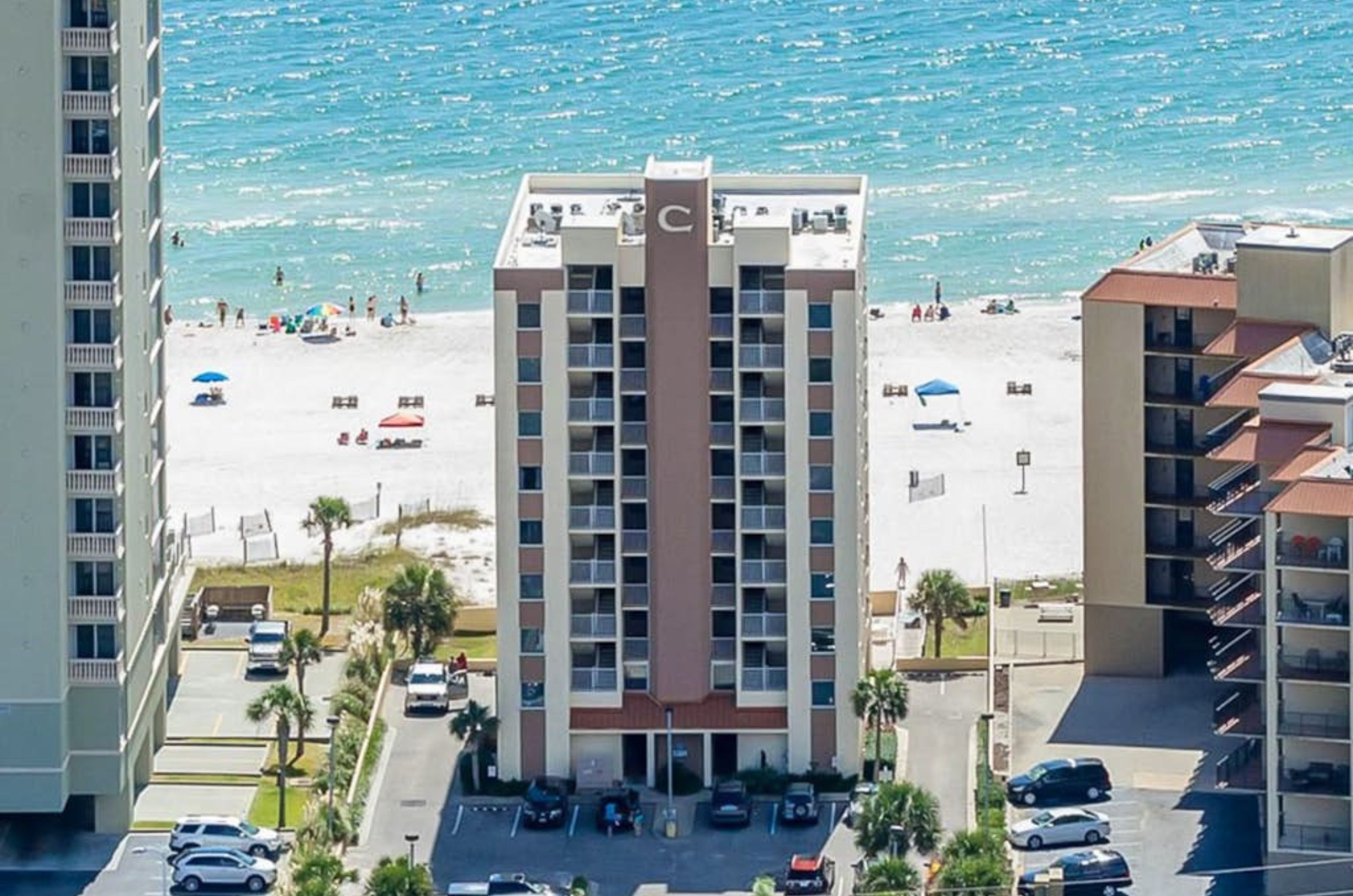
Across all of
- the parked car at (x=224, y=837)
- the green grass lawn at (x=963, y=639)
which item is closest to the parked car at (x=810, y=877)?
the parked car at (x=224, y=837)

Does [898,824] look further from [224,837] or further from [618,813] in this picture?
[224,837]

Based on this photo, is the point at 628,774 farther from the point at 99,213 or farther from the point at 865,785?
the point at 99,213

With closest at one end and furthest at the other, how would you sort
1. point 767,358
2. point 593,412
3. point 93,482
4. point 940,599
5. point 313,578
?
point 93,482, point 767,358, point 593,412, point 940,599, point 313,578

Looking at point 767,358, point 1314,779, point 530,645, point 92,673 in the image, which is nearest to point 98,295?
point 92,673

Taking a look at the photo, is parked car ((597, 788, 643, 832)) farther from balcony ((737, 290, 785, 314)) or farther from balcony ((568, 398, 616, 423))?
balcony ((737, 290, 785, 314))

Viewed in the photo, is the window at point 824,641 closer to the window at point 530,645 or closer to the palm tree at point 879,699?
the palm tree at point 879,699

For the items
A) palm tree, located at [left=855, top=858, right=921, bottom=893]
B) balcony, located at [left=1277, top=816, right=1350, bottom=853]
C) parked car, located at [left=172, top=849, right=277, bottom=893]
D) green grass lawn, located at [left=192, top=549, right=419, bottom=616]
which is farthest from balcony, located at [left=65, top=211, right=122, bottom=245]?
balcony, located at [left=1277, top=816, right=1350, bottom=853]
